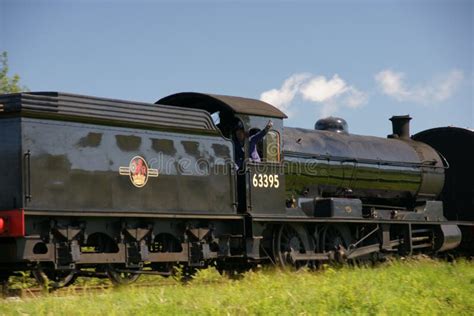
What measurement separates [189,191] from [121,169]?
1.44m

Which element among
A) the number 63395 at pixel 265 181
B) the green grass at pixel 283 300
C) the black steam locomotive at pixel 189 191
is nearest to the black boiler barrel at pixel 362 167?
the black steam locomotive at pixel 189 191

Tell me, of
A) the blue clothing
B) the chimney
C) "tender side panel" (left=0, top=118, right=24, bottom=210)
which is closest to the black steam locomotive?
"tender side panel" (left=0, top=118, right=24, bottom=210)

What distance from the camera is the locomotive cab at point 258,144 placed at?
13.2 m

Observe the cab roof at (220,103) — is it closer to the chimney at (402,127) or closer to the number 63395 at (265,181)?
the number 63395 at (265,181)

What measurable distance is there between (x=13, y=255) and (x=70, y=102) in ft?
7.83

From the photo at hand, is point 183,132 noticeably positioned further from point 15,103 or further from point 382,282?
point 382,282

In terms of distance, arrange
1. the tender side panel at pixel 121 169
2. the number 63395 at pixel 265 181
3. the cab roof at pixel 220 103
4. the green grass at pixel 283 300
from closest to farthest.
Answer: the green grass at pixel 283 300 → the tender side panel at pixel 121 169 → the cab roof at pixel 220 103 → the number 63395 at pixel 265 181

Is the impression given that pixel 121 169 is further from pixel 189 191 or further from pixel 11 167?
pixel 11 167

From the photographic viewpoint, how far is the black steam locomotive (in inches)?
410

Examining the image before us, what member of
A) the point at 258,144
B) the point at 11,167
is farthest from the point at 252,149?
the point at 11,167

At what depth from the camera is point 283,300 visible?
870 centimetres

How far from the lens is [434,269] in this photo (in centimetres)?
1345

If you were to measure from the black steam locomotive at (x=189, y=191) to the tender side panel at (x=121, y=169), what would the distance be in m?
0.02

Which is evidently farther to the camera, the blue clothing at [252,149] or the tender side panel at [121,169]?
the blue clothing at [252,149]
